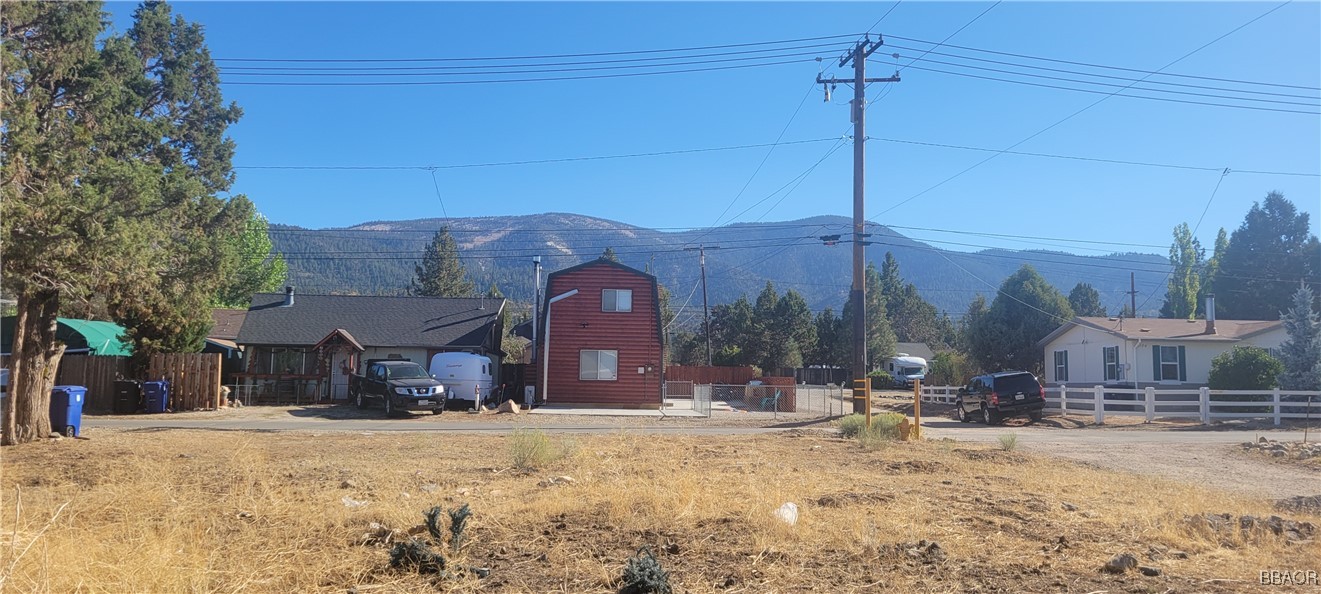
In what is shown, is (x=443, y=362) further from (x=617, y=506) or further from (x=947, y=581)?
(x=947, y=581)

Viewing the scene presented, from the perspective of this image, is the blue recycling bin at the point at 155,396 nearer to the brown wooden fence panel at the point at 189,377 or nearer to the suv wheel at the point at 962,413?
the brown wooden fence panel at the point at 189,377

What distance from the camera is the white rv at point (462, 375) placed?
29891 mm

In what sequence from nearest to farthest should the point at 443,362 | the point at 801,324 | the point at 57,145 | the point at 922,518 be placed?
the point at 922,518
the point at 57,145
the point at 443,362
the point at 801,324

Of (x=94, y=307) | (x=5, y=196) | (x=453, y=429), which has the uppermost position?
(x=5, y=196)

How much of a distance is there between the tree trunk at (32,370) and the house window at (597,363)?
68.9 feet

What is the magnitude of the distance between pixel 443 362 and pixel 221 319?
1918 centimetres

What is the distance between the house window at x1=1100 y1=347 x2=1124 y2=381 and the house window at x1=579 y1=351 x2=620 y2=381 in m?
21.1

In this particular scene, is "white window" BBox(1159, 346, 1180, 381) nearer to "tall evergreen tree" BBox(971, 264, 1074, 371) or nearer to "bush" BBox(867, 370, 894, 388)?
"tall evergreen tree" BBox(971, 264, 1074, 371)

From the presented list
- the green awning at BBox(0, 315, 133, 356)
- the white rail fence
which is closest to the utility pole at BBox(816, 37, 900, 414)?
the white rail fence

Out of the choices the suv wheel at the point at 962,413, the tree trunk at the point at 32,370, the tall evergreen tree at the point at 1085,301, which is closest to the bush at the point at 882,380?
the tall evergreen tree at the point at 1085,301

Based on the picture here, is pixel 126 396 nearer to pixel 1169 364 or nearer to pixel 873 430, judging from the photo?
pixel 873 430

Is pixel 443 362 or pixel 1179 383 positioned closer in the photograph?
pixel 443 362

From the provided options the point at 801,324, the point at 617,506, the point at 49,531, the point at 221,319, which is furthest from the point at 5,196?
the point at 801,324

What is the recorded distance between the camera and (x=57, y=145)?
1183 cm
